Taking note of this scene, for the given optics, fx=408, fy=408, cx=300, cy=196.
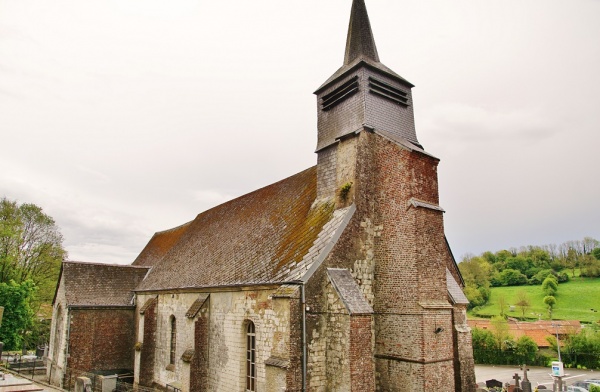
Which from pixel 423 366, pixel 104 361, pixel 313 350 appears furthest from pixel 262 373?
pixel 104 361

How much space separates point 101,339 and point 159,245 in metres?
8.67

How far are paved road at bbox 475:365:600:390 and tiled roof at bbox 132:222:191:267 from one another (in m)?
26.8

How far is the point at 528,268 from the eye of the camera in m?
87.2

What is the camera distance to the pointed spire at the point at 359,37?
53.1 feet

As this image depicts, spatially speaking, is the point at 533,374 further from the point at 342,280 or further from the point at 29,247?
the point at 29,247

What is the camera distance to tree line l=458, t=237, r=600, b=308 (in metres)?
78.9

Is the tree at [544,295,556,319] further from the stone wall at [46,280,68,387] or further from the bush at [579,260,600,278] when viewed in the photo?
the stone wall at [46,280,68,387]

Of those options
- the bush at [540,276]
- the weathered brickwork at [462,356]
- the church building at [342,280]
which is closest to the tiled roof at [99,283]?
the church building at [342,280]

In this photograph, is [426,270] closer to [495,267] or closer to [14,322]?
[14,322]

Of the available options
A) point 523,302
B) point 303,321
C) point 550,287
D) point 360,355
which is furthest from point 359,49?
point 550,287

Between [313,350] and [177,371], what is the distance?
927 cm

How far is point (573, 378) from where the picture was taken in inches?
1454

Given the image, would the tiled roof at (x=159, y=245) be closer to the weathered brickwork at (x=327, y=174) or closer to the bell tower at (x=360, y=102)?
the weathered brickwork at (x=327, y=174)

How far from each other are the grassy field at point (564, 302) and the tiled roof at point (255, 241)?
58628 mm
